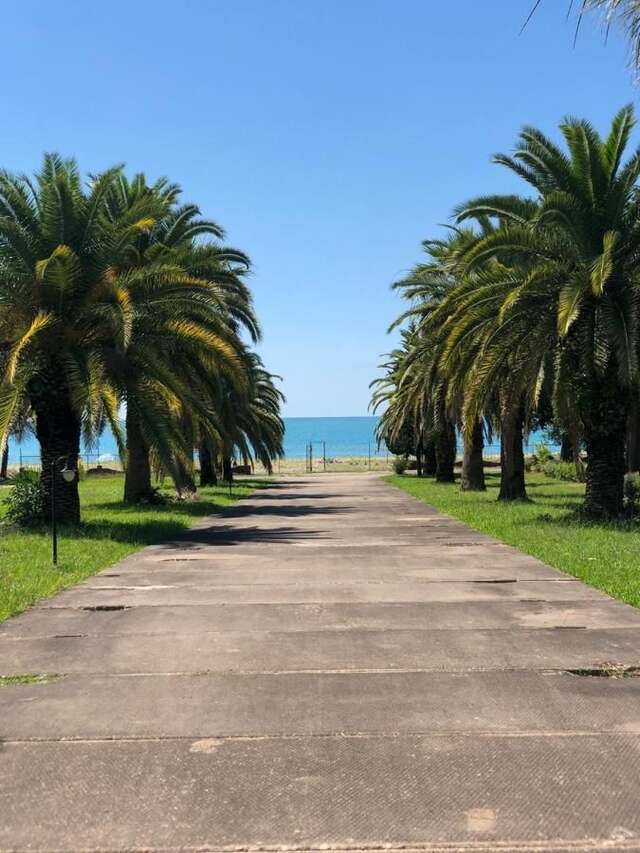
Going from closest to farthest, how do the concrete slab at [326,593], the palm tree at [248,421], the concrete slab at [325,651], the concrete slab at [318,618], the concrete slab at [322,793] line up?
the concrete slab at [322,793]
the concrete slab at [325,651]
the concrete slab at [318,618]
the concrete slab at [326,593]
the palm tree at [248,421]

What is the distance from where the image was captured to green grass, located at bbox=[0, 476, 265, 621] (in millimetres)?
9695

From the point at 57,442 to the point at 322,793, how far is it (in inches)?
530

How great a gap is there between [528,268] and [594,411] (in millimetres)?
3098

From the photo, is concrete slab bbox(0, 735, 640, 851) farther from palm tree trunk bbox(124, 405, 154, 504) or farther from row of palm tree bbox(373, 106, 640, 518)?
palm tree trunk bbox(124, 405, 154, 504)

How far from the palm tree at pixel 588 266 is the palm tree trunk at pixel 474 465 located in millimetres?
11269

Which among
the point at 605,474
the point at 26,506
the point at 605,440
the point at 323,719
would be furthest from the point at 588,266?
the point at 323,719

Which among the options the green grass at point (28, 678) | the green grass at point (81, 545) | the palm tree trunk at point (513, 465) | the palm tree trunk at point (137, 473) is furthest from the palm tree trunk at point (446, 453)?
the green grass at point (28, 678)

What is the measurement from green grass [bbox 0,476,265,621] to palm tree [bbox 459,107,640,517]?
A: 8.19 metres

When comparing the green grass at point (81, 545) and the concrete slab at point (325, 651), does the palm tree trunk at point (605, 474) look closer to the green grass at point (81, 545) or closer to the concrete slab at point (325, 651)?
the green grass at point (81, 545)

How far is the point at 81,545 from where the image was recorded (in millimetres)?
13531

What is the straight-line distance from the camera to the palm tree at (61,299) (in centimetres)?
1507

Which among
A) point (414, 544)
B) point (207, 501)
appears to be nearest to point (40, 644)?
point (414, 544)

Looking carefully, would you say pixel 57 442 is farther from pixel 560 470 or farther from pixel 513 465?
pixel 560 470

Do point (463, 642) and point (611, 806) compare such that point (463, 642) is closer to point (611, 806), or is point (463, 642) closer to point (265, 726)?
point (265, 726)
